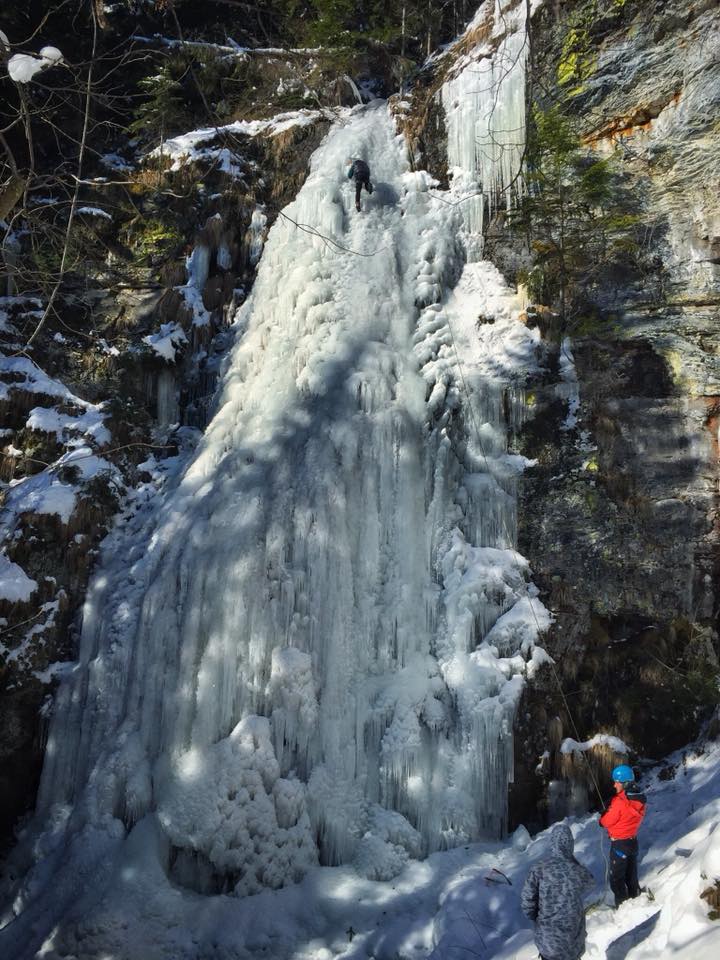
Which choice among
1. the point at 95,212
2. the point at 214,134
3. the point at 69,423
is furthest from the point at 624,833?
the point at 214,134

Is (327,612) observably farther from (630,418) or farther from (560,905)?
(630,418)

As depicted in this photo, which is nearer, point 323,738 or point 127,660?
point 323,738

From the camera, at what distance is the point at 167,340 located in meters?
10.0

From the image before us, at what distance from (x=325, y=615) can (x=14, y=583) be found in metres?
3.74

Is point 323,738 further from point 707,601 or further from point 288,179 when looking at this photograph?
point 288,179

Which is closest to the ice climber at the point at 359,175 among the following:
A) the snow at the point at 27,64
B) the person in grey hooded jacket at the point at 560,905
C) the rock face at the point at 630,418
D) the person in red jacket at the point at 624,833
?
the rock face at the point at 630,418

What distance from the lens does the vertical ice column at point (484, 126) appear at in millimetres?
8969

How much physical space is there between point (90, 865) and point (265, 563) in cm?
306

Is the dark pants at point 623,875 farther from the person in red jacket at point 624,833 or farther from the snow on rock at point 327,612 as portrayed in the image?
the snow on rock at point 327,612

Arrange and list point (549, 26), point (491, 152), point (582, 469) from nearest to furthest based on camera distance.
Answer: point (582, 469)
point (549, 26)
point (491, 152)

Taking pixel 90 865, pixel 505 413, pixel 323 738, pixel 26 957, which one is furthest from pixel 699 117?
pixel 26 957

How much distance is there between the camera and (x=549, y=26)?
28.1 ft

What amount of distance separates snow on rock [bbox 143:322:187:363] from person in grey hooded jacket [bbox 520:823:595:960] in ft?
27.2

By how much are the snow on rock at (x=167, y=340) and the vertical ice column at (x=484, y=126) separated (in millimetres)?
4303
